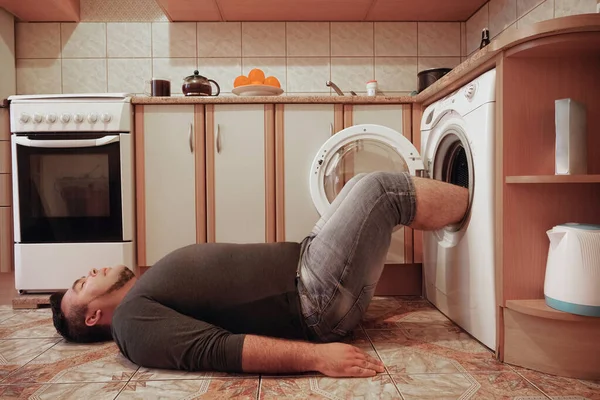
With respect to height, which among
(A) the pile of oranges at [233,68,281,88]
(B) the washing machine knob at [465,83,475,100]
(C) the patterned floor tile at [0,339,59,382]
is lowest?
(C) the patterned floor tile at [0,339,59,382]

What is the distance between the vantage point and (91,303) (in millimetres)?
1445

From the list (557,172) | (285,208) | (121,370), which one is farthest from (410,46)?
(121,370)

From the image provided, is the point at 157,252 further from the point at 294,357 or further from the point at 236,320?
the point at 294,357

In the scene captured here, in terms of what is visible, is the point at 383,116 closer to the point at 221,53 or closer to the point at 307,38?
the point at 307,38

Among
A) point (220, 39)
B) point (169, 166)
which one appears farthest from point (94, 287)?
point (220, 39)

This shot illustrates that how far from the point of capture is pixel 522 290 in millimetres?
1382

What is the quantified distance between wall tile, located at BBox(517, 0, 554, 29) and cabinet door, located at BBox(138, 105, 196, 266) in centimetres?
168

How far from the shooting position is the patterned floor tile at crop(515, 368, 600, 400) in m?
1.17

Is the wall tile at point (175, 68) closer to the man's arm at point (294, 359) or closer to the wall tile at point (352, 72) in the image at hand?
the wall tile at point (352, 72)

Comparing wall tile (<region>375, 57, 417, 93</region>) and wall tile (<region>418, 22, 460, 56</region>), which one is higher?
wall tile (<region>418, 22, 460, 56</region>)

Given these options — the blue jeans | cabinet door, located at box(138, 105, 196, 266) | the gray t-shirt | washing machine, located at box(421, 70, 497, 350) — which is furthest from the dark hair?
washing machine, located at box(421, 70, 497, 350)

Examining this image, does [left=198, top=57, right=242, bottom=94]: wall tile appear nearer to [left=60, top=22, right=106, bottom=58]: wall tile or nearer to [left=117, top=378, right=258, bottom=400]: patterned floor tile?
[left=60, top=22, right=106, bottom=58]: wall tile

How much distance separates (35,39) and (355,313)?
9.07 ft

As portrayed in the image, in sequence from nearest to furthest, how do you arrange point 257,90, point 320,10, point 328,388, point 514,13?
point 328,388 < point 514,13 < point 257,90 < point 320,10
